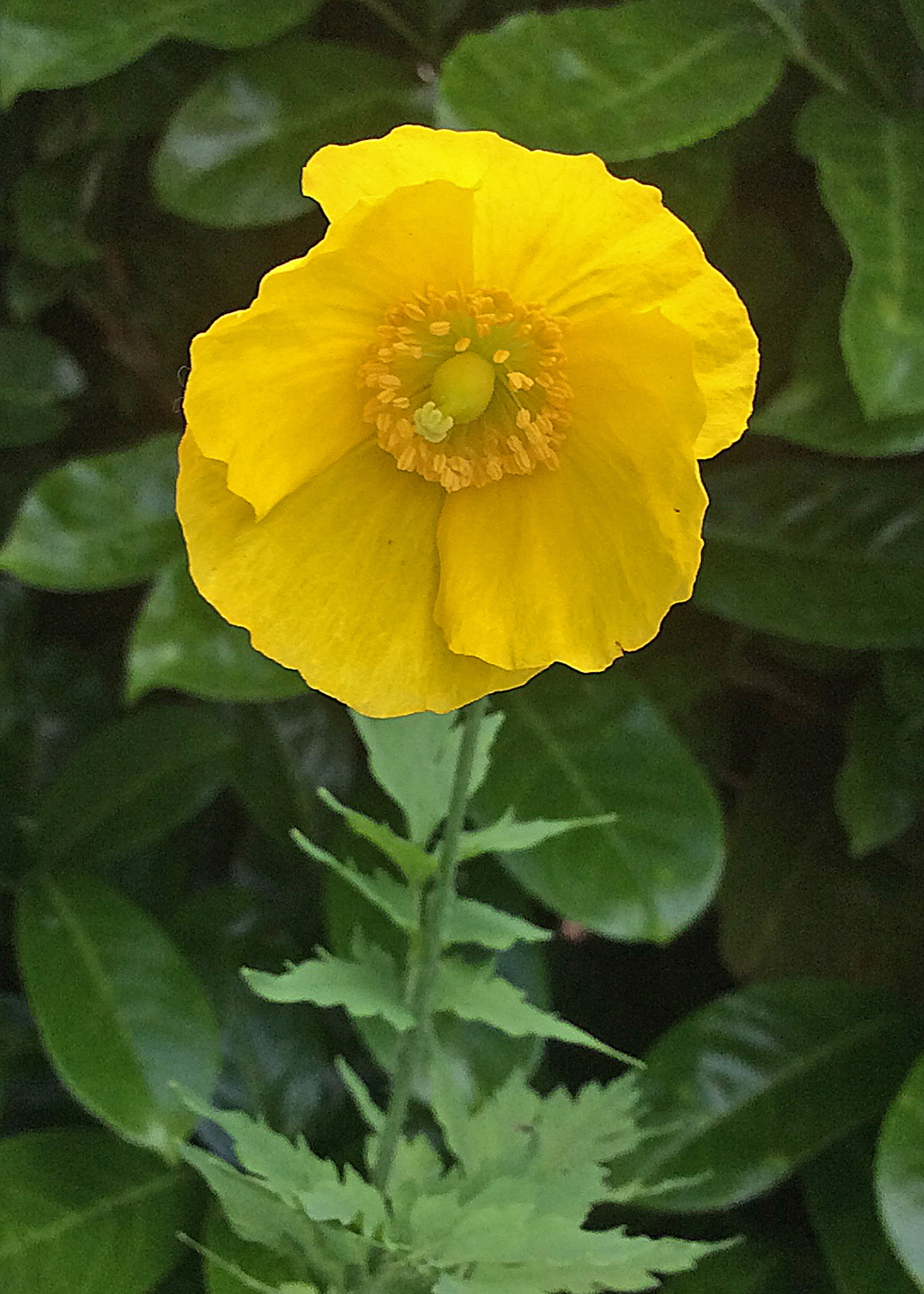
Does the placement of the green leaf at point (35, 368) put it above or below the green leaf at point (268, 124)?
below

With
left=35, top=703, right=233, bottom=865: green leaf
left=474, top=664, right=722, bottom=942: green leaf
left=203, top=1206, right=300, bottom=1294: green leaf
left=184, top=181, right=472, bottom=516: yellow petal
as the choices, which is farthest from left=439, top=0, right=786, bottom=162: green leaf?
left=203, top=1206, right=300, bottom=1294: green leaf

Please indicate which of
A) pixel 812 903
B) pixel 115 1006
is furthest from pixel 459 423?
pixel 812 903

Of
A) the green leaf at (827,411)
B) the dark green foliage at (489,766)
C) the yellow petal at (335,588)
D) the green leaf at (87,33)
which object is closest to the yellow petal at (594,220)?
the yellow petal at (335,588)

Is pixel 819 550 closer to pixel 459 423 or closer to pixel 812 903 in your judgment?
pixel 812 903

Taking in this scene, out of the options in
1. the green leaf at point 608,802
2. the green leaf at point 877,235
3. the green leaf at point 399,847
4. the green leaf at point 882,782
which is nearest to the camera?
the green leaf at point 399,847

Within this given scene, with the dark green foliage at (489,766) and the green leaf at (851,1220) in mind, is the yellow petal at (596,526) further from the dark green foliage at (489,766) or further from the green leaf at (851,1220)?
the green leaf at (851,1220)

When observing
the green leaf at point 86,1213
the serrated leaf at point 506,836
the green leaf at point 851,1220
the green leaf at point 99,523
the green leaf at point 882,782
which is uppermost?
the serrated leaf at point 506,836

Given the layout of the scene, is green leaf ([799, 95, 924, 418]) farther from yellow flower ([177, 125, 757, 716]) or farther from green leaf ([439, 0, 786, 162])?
yellow flower ([177, 125, 757, 716])
